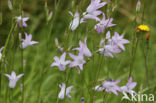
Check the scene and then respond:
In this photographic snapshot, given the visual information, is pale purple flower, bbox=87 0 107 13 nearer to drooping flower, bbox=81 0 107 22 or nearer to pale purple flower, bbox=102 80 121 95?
drooping flower, bbox=81 0 107 22

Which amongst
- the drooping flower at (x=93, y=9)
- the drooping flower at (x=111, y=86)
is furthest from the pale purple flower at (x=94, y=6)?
the drooping flower at (x=111, y=86)

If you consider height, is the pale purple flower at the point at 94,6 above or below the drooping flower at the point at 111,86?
above

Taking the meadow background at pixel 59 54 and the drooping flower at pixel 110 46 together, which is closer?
the drooping flower at pixel 110 46

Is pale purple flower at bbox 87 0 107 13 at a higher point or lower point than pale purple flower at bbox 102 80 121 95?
higher

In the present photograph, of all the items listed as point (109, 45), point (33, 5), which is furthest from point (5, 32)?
point (109, 45)

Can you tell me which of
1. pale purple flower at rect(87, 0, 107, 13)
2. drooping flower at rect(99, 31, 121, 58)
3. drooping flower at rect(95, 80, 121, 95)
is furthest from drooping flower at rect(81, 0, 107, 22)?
drooping flower at rect(95, 80, 121, 95)

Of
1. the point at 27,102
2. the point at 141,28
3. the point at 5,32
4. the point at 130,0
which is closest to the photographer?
the point at 141,28

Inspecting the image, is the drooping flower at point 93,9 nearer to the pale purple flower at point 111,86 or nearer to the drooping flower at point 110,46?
the drooping flower at point 110,46

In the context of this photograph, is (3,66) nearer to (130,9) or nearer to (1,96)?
(1,96)
